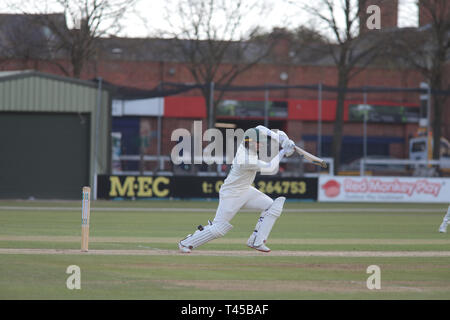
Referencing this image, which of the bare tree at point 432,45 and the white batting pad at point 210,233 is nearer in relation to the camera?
the white batting pad at point 210,233

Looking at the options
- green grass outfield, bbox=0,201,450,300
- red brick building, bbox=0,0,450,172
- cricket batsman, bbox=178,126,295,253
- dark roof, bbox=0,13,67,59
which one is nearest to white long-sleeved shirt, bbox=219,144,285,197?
cricket batsman, bbox=178,126,295,253

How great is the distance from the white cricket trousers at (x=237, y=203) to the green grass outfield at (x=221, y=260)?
73 cm

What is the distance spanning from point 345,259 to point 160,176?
22.4 metres

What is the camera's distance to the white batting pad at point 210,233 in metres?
14.1

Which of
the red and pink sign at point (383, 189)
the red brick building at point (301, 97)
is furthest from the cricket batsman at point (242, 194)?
the red brick building at point (301, 97)

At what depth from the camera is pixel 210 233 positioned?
14219mm

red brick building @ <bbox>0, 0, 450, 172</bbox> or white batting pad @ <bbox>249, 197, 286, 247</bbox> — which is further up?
red brick building @ <bbox>0, 0, 450, 172</bbox>

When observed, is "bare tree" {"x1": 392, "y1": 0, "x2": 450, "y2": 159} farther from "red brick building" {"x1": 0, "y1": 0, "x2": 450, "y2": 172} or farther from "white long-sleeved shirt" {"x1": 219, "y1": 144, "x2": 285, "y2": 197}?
"white long-sleeved shirt" {"x1": 219, "y1": 144, "x2": 285, "y2": 197}

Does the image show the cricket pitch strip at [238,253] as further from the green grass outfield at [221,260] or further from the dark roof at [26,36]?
the dark roof at [26,36]

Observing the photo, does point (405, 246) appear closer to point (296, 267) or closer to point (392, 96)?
point (296, 267)

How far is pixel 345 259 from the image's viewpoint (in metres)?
14.2

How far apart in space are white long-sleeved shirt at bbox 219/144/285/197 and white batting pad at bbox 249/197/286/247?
590 mm

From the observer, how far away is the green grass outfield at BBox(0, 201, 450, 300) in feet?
33.4

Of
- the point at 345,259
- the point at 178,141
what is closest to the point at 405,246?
the point at 345,259
